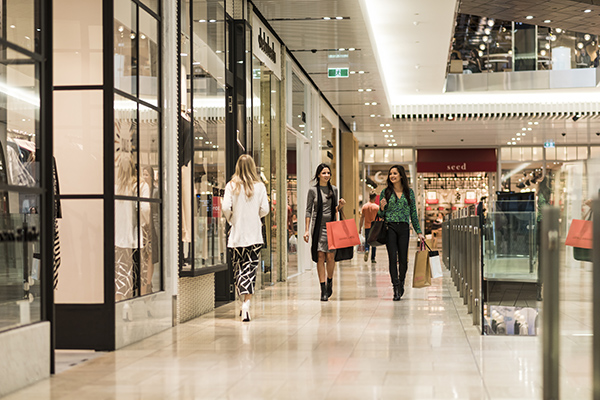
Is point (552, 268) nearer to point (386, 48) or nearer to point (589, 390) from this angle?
point (589, 390)

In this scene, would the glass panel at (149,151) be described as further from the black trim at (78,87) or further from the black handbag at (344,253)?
the black handbag at (344,253)

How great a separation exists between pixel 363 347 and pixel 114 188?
2.07m

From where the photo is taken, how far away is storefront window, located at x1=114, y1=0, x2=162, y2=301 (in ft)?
18.2

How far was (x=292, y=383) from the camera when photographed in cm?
407

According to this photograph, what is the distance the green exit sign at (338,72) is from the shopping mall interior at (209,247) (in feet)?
6.35

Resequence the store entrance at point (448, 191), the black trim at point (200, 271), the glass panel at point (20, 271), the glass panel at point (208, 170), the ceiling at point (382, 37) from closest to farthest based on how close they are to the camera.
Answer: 1. the glass panel at point (20, 271)
2. the black trim at point (200, 271)
3. the glass panel at point (208, 170)
4. the ceiling at point (382, 37)
5. the store entrance at point (448, 191)

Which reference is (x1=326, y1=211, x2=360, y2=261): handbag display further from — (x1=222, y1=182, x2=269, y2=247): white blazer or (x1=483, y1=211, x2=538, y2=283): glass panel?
(x1=483, y1=211, x2=538, y2=283): glass panel

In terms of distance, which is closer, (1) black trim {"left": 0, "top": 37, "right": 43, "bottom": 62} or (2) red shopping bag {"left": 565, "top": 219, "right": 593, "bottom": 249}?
(2) red shopping bag {"left": 565, "top": 219, "right": 593, "bottom": 249}

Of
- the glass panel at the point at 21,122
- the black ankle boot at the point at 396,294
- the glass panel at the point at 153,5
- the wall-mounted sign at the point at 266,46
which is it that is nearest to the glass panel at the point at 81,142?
the glass panel at the point at 21,122

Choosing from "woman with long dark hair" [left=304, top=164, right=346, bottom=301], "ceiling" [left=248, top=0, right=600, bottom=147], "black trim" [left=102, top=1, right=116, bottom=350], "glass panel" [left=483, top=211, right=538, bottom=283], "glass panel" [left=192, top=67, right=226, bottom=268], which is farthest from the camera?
"ceiling" [left=248, top=0, right=600, bottom=147]

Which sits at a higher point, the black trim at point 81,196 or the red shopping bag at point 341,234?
the black trim at point 81,196

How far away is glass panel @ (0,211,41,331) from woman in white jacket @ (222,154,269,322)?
103 inches

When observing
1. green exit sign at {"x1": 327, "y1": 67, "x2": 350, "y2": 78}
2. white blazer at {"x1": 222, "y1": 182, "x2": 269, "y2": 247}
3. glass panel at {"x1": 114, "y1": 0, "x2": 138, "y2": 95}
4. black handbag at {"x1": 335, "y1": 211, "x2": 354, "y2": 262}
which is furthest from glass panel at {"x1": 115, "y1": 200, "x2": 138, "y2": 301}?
green exit sign at {"x1": 327, "y1": 67, "x2": 350, "y2": 78}

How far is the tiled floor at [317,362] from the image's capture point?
388cm
